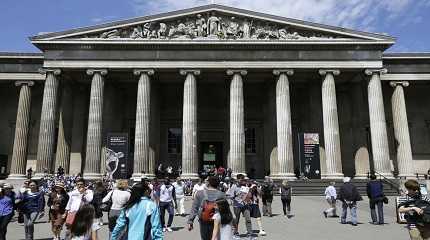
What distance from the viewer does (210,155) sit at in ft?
121

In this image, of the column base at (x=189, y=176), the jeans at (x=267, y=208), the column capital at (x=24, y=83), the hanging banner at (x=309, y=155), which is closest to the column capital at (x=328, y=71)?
the hanging banner at (x=309, y=155)

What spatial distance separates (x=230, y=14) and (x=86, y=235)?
27857mm

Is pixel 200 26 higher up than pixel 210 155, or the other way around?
pixel 200 26

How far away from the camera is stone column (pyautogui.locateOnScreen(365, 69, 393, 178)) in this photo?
2903 centimetres

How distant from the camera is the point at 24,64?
3366 cm

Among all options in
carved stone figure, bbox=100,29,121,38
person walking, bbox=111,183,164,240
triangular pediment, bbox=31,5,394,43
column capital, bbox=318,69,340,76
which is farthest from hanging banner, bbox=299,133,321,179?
person walking, bbox=111,183,164,240

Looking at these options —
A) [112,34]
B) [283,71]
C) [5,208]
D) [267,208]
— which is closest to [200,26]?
[112,34]

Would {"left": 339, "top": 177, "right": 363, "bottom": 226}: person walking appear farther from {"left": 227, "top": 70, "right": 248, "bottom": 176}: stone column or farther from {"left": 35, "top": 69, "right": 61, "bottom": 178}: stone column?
{"left": 35, "top": 69, "right": 61, "bottom": 178}: stone column

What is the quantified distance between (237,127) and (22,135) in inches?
697

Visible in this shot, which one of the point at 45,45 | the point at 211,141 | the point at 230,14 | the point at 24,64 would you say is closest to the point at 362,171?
the point at 211,141

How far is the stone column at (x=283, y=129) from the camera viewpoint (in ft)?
95.2

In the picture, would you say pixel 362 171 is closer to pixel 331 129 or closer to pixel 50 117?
pixel 331 129

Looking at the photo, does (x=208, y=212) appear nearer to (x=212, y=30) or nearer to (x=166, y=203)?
(x=166, y=203)

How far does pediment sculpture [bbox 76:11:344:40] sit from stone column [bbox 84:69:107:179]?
11.2ft
